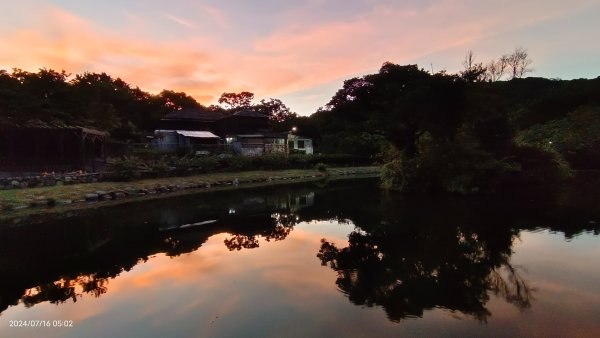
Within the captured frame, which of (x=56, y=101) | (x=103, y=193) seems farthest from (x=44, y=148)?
(x=103, y=193)

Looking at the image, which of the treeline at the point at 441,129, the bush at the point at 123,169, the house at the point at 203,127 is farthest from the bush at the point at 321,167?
the bush at the point at 123,169

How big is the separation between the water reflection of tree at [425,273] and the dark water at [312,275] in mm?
43

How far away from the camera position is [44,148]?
30.3 m

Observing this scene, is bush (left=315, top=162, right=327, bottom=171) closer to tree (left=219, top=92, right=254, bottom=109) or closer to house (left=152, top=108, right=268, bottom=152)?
house (left=152, top=108, right=268, bottom=152)

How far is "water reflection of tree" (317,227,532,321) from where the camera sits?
22.7ft

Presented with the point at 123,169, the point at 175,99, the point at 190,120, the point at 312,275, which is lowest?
the point at 312,275

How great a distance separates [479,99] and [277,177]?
22.8 meters

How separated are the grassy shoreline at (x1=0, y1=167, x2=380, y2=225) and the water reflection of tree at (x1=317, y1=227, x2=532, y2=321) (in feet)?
54.0

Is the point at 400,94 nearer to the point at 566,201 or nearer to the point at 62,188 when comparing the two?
the point at 566,201

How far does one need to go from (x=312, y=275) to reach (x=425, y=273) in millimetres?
2941

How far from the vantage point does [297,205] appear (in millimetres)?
21750

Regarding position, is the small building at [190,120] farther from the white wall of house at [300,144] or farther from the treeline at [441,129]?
the treeline at [441,129]

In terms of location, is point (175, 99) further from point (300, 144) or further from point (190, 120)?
point (300, 144)

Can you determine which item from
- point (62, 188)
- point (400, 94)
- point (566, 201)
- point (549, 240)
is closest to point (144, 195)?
point (62, 188)
